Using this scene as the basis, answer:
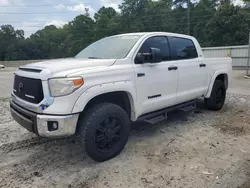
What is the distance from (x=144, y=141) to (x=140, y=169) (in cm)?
98

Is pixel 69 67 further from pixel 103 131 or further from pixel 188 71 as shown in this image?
pixel 188 71

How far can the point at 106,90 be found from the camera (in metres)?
3.28

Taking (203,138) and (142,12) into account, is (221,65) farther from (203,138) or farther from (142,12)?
(142,12)

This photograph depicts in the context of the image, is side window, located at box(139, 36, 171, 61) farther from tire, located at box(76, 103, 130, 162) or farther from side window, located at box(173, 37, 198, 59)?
tire, located at box(76, 103, 130, 162)

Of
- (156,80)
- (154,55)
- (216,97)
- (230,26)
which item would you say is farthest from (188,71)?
(230,26)

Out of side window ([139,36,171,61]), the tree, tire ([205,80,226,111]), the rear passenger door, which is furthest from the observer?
the tree

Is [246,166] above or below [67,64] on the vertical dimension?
below

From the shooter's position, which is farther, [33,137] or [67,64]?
[33,137]

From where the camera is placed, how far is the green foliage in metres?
31.1

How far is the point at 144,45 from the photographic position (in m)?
4.05

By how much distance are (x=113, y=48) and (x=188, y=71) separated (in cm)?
165

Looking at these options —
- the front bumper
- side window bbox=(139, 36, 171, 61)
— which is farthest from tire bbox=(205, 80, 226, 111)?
the front bumper

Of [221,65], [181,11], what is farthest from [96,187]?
[181,11]

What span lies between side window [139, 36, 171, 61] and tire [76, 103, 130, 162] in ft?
4.16
